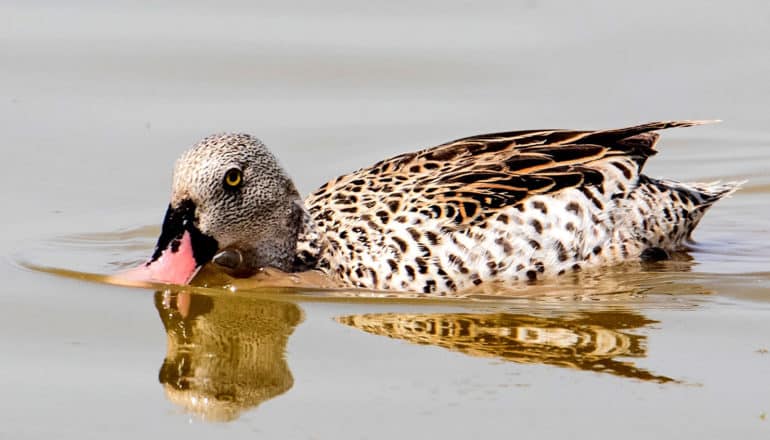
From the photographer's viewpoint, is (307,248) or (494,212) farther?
(307,248)

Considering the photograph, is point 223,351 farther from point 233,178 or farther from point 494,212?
point 494,212

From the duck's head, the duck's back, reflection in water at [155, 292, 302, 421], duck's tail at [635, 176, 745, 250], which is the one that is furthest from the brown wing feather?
reflection in water at [155, 292, 302, 421]

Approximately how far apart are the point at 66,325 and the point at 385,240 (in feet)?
6.82

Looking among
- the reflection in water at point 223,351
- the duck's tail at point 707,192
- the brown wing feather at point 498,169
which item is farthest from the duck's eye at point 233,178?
the duck's tail at point 707,192

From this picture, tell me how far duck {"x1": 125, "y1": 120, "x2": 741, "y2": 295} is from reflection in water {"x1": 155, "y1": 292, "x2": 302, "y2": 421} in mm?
302

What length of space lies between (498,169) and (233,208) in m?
1.77

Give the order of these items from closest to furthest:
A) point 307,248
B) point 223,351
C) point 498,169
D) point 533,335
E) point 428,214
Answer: point 223,351 < point 533,335 < point 428,214 < point 307,248 < point 498,169

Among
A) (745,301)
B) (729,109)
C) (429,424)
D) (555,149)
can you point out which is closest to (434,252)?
(555,149)

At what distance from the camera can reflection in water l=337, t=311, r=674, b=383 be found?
Result: 29.3ft

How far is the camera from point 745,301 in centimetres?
1025

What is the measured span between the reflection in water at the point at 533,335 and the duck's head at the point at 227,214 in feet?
3.32

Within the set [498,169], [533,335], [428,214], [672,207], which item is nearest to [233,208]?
[428,214]

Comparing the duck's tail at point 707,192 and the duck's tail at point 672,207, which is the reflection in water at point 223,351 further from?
A: the duck's tail at point 707,192

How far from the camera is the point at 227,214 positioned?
10.3 meters
